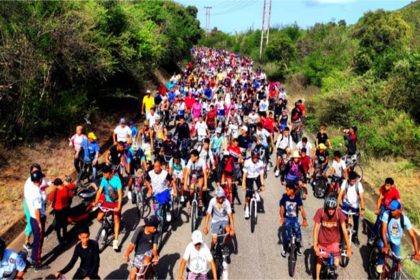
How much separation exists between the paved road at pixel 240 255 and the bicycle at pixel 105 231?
17 cm

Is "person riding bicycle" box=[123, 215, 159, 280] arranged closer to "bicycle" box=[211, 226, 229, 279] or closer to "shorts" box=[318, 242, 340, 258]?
"bicycle" box=[211, 226, 229, 279]

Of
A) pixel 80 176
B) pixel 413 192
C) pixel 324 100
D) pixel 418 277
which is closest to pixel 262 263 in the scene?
pixel 418 277

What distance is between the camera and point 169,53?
1462 inches

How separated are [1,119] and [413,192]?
43.1 ft

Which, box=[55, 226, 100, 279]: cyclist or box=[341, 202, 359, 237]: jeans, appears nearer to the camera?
box=[55, 226, 100, 279]: cyclist

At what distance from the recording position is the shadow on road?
8.02 meters

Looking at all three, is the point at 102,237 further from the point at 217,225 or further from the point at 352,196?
the point at 352,196

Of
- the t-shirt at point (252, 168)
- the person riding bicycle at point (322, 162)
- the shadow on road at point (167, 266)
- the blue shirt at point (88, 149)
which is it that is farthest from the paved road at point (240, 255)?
the person riding bicycle at point (322, 162)

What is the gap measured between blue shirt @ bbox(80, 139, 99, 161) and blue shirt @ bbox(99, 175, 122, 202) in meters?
3.25

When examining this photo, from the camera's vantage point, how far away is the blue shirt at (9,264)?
5980 millimetres

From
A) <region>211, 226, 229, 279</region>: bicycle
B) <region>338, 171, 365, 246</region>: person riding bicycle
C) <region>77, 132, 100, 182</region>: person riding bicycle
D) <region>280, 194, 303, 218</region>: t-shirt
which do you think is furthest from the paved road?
<region>77, 132, 100, 182</region>: person riding bicycle

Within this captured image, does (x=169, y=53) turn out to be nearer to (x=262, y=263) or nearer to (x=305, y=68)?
(x=305, y=68)

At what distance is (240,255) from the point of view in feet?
29.5

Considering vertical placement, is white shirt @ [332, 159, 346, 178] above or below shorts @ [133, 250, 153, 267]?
above
